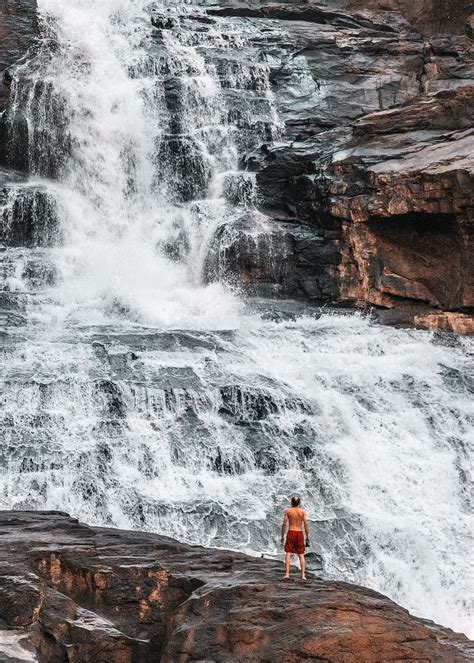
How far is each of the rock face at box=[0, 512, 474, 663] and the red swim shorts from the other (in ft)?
1.61

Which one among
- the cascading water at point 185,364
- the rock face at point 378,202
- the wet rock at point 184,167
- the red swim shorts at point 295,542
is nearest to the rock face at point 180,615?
the red swim shorts at point 295,542

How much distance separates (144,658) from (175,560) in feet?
4.37

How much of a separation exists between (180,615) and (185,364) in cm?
997

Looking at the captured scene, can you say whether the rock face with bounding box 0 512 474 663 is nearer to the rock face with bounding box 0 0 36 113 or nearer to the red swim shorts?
the red swim shorts

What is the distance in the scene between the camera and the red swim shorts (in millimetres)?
9441

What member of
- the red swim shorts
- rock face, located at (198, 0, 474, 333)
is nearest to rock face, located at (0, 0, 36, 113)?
rock face, located at (198, 0, 474, 333)

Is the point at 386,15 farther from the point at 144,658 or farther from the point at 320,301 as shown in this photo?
the point at 144,658

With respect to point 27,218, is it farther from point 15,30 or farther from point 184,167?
point 15,30

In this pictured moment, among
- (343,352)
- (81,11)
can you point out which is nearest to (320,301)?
(343,352)

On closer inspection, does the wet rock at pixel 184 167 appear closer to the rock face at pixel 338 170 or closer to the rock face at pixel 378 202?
the rock face at pixel 338 170

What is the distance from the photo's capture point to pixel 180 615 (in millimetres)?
7879

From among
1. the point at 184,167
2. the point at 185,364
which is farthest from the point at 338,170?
the point at 185,364

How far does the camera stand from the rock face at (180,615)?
7.37 metres

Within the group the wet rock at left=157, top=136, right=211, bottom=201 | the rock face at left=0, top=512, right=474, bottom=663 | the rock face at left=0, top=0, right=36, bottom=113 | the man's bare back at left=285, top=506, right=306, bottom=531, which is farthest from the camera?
the rock face at left=0, top=0, right=36, bottom=113
